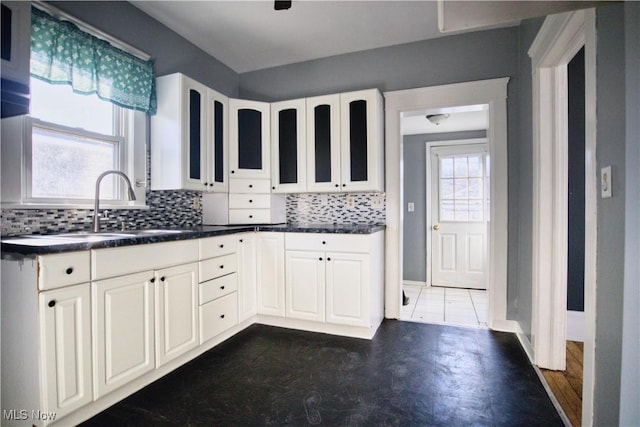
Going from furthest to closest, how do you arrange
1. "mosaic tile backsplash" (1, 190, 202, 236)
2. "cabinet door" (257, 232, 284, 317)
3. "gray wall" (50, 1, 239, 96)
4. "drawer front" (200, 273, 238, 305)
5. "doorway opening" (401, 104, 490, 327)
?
"doorway opening" (401, 104, 490, 327), "cabinet door" (257, 232, 284, 317), "drawer front" (200, 273, 238, 305), "gray wall" (50, 1, 239, 96), "mosaic tile backsplash" (1, 190, 202, 236)

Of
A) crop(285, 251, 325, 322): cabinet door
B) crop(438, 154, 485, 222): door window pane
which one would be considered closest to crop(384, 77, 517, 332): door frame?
crop(285, 251, 325, 322): cabinet door

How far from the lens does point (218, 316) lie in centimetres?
237

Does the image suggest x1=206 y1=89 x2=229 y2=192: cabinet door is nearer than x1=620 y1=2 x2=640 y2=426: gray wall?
No

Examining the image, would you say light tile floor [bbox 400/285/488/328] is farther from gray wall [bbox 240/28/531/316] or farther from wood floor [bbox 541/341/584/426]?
wood floor [bbox 541/341/584/426]

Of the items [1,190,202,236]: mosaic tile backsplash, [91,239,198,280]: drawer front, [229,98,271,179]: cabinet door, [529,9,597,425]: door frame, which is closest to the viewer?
[91,239,198,280]: drawer front

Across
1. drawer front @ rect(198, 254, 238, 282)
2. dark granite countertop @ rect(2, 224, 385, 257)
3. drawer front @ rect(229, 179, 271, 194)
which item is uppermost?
drawer front @ rect(229, 179, 271, 194)

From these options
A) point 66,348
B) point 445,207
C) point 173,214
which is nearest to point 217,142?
point 173,214

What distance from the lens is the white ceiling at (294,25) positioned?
2.41 m

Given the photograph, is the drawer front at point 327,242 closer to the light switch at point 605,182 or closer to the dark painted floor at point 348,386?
the dark painted floor at point 348,386

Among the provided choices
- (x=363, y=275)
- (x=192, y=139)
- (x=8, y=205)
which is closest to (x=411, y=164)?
(x=363, y=275)

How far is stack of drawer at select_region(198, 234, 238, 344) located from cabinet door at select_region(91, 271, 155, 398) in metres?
0.41

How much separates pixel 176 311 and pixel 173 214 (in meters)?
0.98

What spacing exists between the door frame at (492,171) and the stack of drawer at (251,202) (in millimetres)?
1126

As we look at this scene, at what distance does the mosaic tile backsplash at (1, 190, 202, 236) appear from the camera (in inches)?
69.2
